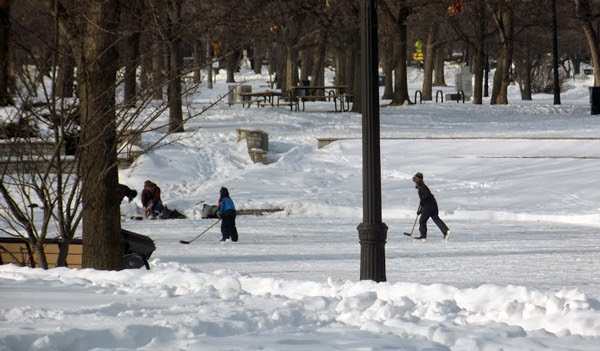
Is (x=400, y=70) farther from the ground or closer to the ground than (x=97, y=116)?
farther from the ground

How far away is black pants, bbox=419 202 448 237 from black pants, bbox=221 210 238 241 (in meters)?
3.44

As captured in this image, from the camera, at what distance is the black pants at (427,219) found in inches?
807

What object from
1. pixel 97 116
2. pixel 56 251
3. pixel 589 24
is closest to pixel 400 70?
pixel 589 24

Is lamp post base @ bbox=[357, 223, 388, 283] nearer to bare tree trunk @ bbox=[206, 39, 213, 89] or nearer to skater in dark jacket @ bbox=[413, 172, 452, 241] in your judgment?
bare tree trunk @ bbox=[206, 39, 213, 89]

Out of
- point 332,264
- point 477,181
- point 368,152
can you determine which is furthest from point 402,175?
point 368,152

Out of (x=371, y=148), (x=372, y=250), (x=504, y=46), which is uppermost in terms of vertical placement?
(x=504, y=46)

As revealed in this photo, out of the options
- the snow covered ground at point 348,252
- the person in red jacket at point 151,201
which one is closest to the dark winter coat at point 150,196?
the person in red jacket at point 151,201

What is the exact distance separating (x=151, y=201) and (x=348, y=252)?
312 inches

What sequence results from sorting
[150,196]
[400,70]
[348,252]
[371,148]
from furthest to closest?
[400,70] < [150,196] < [348,252] < [371,148]

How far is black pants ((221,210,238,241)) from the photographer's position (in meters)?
20.6

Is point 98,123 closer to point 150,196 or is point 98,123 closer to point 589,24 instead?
point 150,196

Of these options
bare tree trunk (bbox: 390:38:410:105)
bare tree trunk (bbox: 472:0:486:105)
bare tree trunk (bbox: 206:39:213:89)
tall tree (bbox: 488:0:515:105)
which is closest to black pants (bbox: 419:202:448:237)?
bare tree trunk (bbox: 206:39:213:89)

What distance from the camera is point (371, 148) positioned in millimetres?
10562

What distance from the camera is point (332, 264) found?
55.4ft
